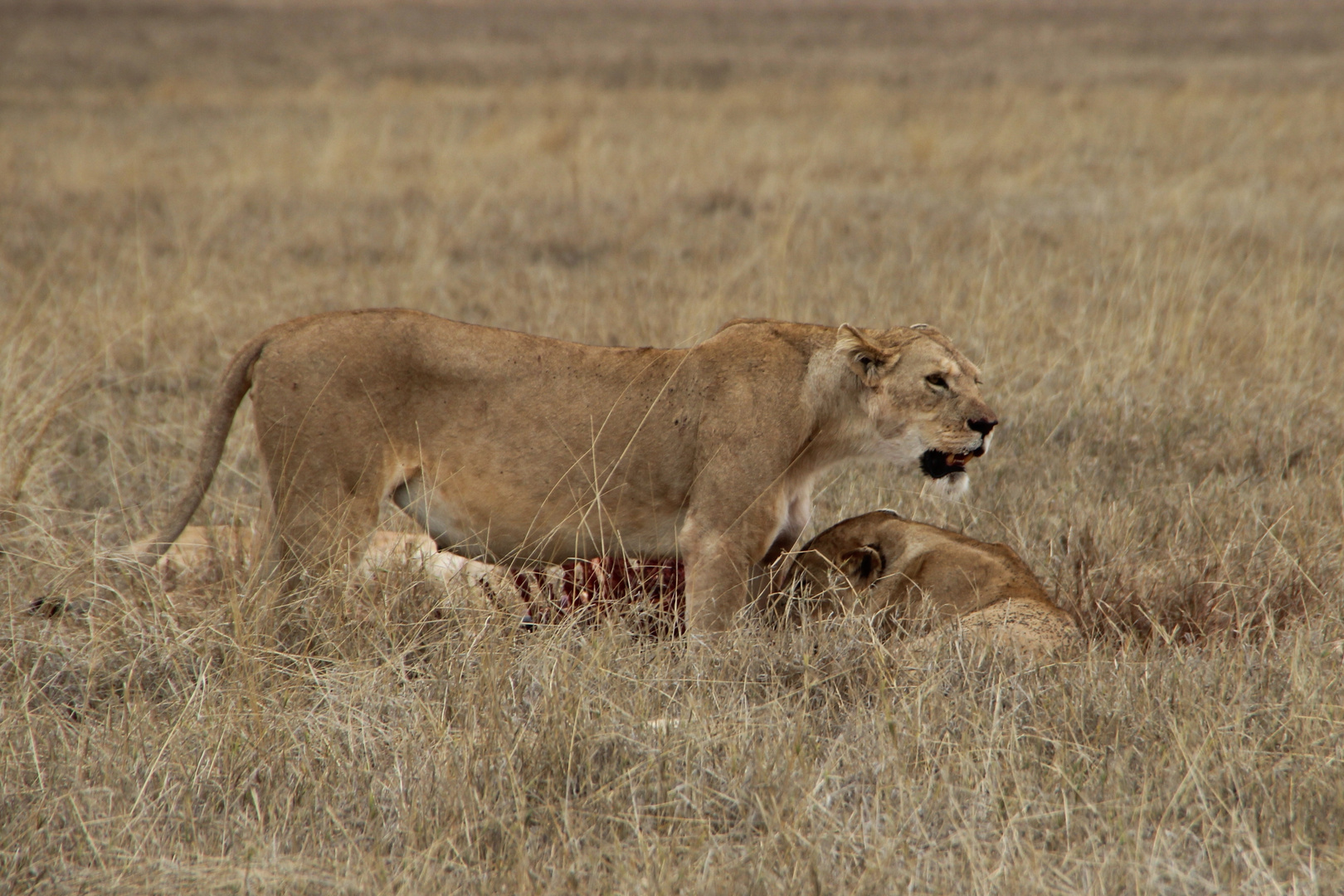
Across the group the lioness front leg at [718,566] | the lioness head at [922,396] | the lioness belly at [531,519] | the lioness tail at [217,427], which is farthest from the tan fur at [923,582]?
the lioness tail at [217,427]

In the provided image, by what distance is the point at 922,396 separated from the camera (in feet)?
12.7

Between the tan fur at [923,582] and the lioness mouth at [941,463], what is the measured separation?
0.80ft

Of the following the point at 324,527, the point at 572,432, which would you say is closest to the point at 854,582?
the point at 572,432

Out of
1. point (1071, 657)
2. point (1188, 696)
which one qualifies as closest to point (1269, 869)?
point (1188, 696)

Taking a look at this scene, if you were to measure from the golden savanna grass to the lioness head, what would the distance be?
0.62m

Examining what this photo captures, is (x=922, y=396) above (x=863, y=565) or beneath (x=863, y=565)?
above

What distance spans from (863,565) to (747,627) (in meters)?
0.57

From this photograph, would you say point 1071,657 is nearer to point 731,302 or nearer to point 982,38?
point 731,302

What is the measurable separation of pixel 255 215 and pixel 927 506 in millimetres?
8162

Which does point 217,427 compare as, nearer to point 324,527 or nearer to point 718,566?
point 324,527

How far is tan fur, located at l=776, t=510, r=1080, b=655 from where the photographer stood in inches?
145

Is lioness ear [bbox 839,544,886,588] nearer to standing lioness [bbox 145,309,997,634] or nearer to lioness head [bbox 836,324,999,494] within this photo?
standing lioness [bbox 145,309,997,634]

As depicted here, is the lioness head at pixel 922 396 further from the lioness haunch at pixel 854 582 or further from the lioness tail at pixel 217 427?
the lioness tail at pixel 217 427

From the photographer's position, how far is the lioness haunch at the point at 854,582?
382 cm
